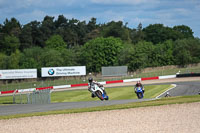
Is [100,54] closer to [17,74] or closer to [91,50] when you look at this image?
[91,50]

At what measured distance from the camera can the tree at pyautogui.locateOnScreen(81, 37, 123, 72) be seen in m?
82.6

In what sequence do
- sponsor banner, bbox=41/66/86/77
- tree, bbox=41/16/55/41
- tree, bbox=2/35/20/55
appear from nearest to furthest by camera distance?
sponsor banner, bbox=41/66/86/77
tree, bbox=2/35/20/55
tree, bbox=41/16/55/41

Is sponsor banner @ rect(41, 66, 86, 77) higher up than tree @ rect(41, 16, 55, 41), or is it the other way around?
tree @ rect(41, 16, 55, 41)

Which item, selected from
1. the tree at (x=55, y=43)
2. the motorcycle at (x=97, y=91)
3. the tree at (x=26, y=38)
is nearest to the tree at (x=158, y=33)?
the tree at (x=55, y=43)

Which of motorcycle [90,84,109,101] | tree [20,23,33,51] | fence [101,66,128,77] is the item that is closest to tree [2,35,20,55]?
tree [20,23,33,51]

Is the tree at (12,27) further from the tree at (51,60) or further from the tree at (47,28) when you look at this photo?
the tree at (51,60)

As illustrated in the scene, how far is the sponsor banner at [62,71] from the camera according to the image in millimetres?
63156

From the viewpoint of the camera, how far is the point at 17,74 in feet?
206

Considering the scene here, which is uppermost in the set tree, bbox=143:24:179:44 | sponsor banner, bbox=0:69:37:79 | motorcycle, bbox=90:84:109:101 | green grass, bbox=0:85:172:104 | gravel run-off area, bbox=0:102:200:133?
tree, bbox=143:24:179:44

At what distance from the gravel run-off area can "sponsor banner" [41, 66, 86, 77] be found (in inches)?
1932

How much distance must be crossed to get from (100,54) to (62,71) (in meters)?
22.8

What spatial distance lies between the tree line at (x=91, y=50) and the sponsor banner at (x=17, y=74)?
354 inches

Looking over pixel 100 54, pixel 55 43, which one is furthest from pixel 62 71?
pixel 55 43

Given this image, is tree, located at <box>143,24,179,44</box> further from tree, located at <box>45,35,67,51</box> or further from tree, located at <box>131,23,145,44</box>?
tree, located at <box>45,35,67,51</box>
